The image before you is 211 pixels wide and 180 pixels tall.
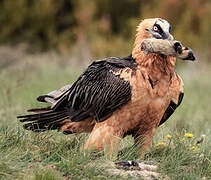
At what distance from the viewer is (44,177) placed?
14.8 feet

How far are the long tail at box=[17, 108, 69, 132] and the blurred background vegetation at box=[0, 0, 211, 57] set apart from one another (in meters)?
16.7

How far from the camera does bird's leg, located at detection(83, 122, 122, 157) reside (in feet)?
17.9

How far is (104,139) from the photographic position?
5.48m

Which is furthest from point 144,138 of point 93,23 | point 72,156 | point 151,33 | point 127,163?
point 93,23

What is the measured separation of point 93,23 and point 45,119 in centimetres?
1977

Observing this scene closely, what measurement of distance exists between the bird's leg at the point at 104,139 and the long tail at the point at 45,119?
564mm

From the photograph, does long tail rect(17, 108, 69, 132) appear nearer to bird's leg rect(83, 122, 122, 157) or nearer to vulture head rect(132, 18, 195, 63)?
bird's leg rect(83, 122, 122, 157)

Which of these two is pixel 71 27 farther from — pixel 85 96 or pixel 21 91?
pixel 85 96

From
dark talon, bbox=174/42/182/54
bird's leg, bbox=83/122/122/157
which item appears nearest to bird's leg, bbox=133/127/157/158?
bird's leg, bbox=83/122/122/157

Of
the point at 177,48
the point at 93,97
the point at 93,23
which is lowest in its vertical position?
the point at 93,23

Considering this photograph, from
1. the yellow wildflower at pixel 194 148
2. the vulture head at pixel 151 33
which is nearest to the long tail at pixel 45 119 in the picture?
the vulture head at pixel 151 33

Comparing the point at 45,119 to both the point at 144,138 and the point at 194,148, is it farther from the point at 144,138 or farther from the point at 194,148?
the point at 194,148

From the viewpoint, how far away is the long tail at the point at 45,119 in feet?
19.6

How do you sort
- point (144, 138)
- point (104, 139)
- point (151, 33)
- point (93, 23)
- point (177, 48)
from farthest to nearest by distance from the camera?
point (93, 23), point (144, 138), point (151, 33), point (104, 139), point (177, 48)
